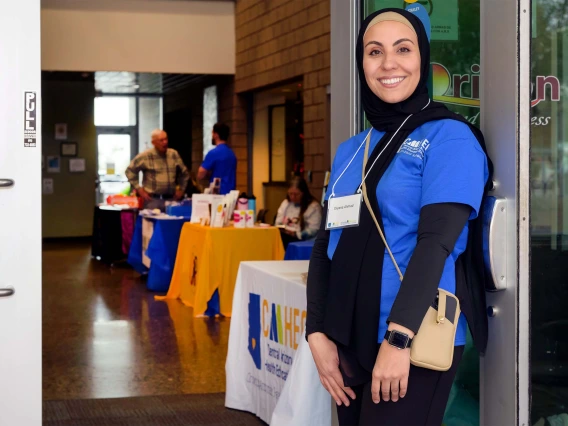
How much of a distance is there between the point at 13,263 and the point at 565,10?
1705 mm

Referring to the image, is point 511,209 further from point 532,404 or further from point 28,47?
point 28,47

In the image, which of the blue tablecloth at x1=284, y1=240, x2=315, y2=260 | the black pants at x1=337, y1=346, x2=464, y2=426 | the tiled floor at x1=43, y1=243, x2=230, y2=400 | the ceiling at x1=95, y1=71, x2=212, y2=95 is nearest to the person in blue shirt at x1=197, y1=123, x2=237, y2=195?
the tiled floor at x1=43, y1=243, x2=230, y2=400

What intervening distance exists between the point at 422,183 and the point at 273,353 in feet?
6.71

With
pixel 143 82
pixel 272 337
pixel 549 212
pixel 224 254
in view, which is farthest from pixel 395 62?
pixel 143 82

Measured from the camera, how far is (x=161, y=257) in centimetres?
835

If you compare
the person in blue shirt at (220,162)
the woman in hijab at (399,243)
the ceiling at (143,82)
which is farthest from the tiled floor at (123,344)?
the ceiling at (143,82)

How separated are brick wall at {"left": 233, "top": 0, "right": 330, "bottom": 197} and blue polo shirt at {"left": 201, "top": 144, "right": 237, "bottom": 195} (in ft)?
2.78

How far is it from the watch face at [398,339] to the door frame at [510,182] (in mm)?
369

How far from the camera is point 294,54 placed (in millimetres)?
9906

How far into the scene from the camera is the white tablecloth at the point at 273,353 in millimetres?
3012

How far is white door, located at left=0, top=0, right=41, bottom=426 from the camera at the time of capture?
2.58 metres

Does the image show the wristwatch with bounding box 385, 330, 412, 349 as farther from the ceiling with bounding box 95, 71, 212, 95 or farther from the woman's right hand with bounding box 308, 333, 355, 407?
the ceiling with bounding box 95, 71, 212, 95

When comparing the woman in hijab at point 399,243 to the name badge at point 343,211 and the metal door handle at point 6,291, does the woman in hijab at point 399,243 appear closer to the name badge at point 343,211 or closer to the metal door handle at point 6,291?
the name badge at point 343,211

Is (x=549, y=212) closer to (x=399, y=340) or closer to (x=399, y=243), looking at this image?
(x=399, y=243)
